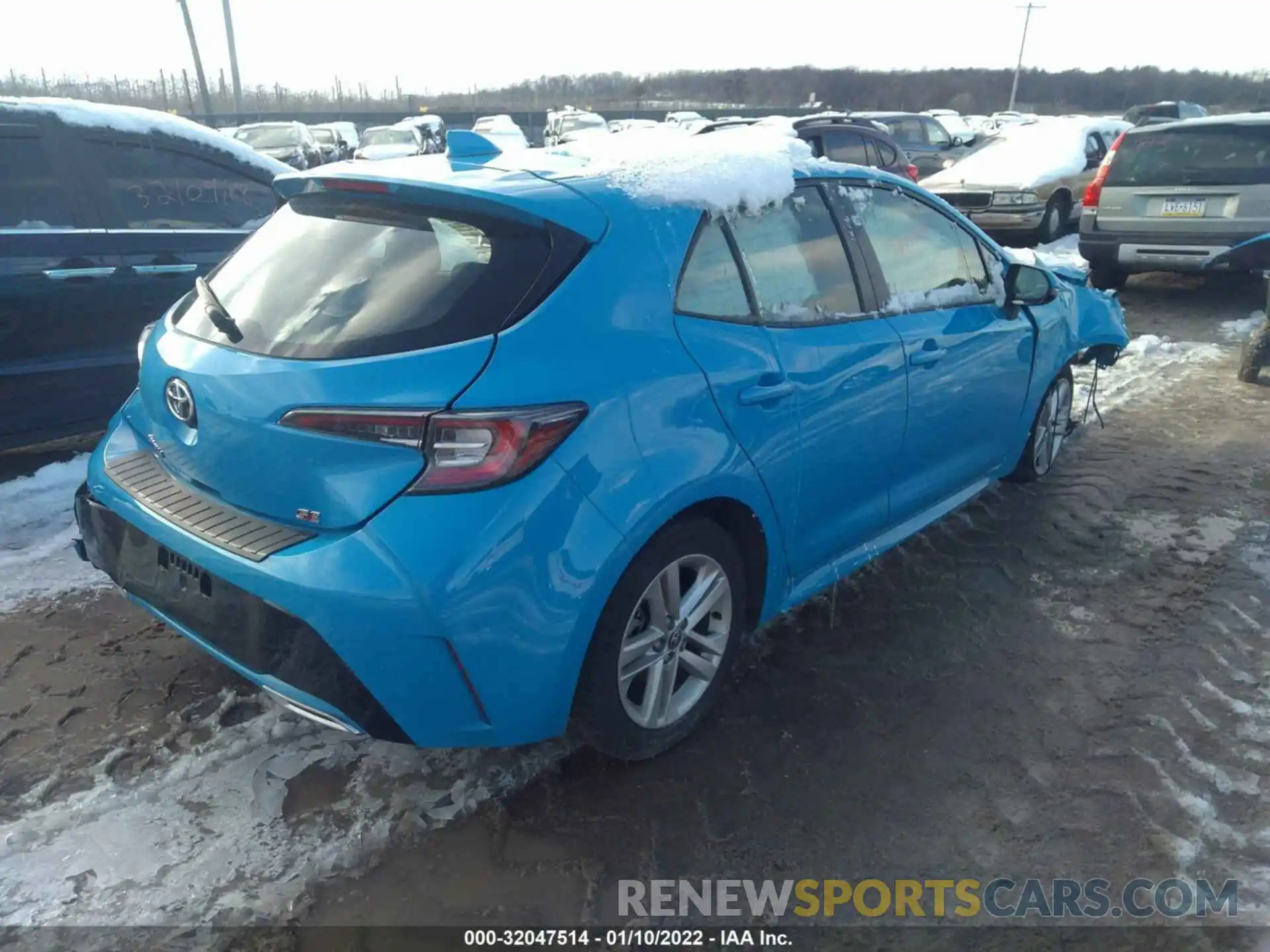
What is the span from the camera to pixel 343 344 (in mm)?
2404

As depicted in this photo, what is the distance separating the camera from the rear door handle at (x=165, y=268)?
4965 mm

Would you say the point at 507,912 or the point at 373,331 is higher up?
the point at 373,331

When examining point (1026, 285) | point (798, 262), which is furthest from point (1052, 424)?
point (798, 262)

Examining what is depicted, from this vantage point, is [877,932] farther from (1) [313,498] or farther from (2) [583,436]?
Answer: (1) [313,498]

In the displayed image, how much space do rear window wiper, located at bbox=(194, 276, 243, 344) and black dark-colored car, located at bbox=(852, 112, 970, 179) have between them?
1613cm

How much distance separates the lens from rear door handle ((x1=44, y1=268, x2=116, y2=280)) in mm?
4648

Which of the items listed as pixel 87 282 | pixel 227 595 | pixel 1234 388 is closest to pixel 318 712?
pixel 227 595

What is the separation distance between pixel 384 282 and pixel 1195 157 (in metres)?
8.98

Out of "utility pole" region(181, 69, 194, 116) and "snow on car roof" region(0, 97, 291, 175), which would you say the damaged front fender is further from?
"utility pole" region(181, 69, 194, 116)

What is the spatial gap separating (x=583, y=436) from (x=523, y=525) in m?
0.27

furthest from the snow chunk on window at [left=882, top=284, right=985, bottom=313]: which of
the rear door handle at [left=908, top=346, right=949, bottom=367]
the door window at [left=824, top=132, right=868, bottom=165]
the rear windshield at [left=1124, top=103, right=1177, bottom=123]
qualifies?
the rear windshield at [left=1124, top=103, right=1177, bottom=123]

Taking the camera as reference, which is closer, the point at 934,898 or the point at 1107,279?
the point at 934,898

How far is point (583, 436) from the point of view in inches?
93.0

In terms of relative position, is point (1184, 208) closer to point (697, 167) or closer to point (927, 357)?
point (927, 357)
